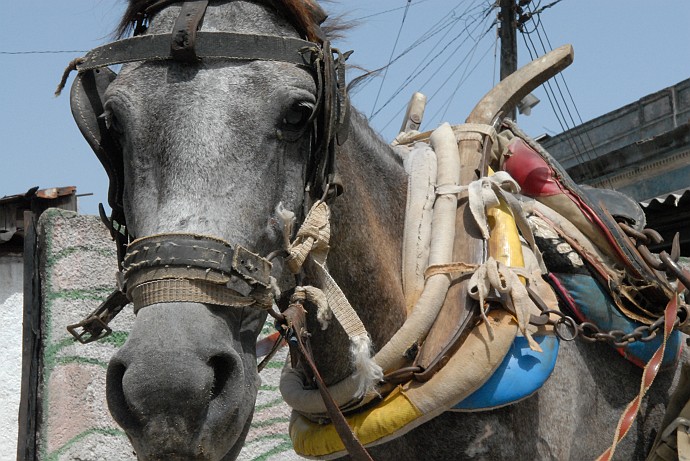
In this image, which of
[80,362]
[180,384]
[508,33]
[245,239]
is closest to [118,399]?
[180,384]

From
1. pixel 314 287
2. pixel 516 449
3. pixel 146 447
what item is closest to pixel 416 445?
pixel 516 449

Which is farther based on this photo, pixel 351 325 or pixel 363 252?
pixel 363 252

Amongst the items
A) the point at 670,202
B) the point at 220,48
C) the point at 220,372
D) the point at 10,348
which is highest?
the point at 220,48

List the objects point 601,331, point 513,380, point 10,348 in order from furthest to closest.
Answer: point 10,348 < point 601,331 < point 513,380

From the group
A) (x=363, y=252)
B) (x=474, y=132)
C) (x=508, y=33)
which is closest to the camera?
(x=363, y=252)

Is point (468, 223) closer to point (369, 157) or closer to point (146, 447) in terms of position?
point (369, 157)

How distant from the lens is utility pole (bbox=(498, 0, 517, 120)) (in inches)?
480

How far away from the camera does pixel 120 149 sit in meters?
2.62

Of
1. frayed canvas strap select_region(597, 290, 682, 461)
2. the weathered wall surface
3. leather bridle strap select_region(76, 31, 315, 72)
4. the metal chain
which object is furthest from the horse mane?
the weathered wall surface

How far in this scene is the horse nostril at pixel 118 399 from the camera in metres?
2.15

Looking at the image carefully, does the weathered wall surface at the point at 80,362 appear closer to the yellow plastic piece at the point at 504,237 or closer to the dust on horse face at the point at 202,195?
the yellow plastic piece at the point at 504,237

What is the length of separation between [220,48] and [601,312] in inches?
61.5

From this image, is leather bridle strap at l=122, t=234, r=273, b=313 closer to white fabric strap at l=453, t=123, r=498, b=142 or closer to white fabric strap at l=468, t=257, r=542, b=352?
white fabric strap at l=468, t=257, r=542, b=352

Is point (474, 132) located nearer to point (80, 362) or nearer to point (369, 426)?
point (369, 426)
